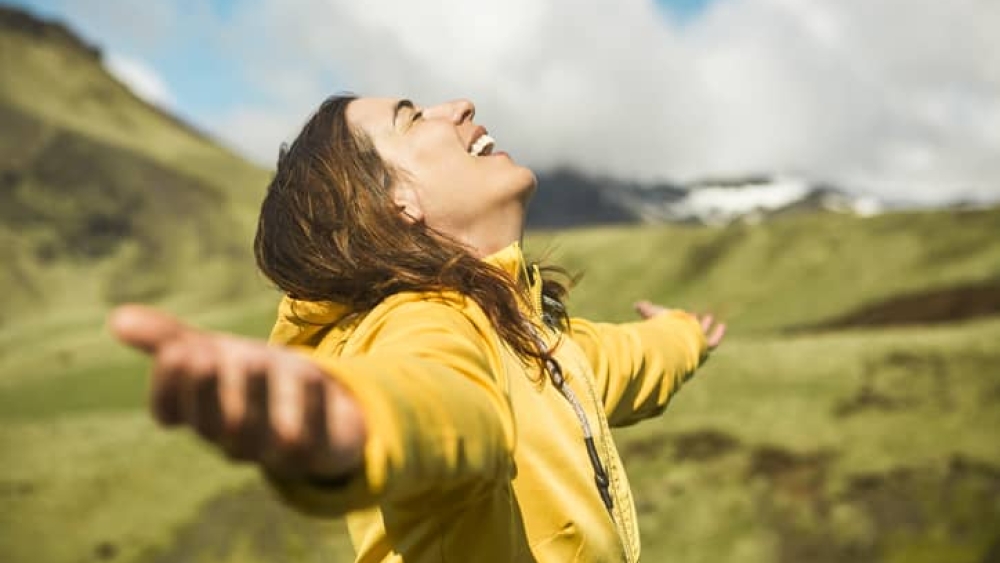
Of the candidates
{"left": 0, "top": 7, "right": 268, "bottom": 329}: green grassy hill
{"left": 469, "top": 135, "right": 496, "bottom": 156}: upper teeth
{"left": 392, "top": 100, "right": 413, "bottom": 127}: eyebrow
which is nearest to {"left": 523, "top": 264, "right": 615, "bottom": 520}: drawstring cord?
{"left": 469, "top": 135, "right": 496, "bottom": 156}: upper teeth

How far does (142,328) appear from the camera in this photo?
56.6 inches

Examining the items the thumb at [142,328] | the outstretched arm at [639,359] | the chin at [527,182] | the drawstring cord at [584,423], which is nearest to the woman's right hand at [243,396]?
the thumb at [142,328]

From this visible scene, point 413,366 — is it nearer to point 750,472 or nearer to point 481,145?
point 481,145

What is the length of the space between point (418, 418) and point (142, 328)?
2.33 ft

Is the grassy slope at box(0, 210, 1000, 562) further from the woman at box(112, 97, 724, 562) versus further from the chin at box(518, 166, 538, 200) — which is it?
the chin at box(518, 166, 538, 200)

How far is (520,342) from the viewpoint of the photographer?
3.49 meters

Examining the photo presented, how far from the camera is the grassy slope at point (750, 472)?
21328 mm

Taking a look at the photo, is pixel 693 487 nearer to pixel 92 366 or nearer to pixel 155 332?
pixel 155 332

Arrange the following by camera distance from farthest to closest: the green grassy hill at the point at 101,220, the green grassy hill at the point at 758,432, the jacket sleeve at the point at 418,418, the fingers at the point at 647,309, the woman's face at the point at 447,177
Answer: the green grassy hill at the point at 101,220 → the green grassy hill at the point at 758,432 → the fingers at the point at 647,309 → the woman's face at the point at 447,177 → the jacket sleeve at the point at 418,418

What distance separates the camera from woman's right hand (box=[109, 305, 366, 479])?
1.47 meters

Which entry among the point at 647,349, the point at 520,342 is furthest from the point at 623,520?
the point at 647,349

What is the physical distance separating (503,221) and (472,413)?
76.9 inches

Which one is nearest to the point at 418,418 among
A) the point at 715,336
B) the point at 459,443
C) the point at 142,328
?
the point at 459,443

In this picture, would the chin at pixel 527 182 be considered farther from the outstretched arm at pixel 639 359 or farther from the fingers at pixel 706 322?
the fingers at pixel 706 322
